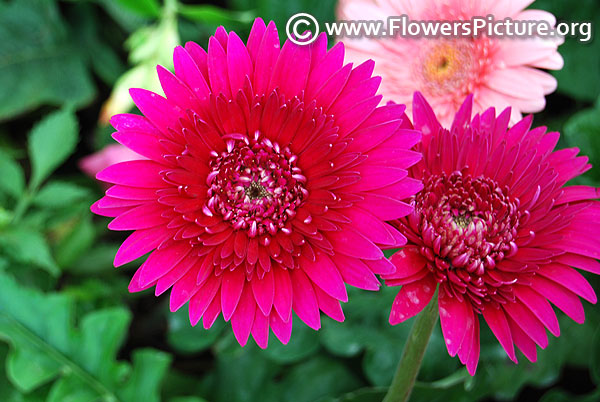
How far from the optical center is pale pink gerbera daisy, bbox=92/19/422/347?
341mm

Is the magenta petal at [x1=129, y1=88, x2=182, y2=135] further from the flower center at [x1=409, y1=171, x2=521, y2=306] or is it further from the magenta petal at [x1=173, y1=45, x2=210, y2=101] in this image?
the flower center at [x1=409, y1=171, x2=521, y2=306]

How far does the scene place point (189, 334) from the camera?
29.9 inches

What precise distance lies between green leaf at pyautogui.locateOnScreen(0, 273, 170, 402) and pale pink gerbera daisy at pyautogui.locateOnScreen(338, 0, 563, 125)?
0.41 m

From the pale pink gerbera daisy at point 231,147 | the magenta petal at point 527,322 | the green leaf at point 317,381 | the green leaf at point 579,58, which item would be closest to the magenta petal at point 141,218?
the pale pink gerbera daisy at point 231,147

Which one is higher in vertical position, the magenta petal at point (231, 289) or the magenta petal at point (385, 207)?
the magenta petal at point (385, 207)

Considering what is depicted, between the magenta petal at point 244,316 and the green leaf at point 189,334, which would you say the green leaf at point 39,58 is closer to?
the green leaf at point 189,334

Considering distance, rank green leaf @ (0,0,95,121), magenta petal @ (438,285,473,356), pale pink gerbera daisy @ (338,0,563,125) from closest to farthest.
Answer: magenta petal @ (438,285,473,356)
pale pink gerbera daisy @ (338,0,563,125)
green leaf @ (0,0,95,121)

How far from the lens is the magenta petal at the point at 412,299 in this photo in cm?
32

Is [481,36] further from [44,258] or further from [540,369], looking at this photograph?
[44,258]

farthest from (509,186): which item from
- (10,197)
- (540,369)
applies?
(10,197)

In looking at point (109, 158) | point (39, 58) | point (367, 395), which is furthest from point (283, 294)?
point (39, 58)

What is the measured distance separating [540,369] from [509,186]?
391mm

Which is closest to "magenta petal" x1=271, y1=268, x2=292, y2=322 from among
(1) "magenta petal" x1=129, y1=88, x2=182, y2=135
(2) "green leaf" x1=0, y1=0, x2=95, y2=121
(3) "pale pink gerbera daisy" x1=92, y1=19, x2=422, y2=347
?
(3) "pale pink gerbera daisy" x1=92, y1=19, x2=422, y2=347

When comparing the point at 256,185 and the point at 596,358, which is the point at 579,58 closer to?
the point at 596,358
